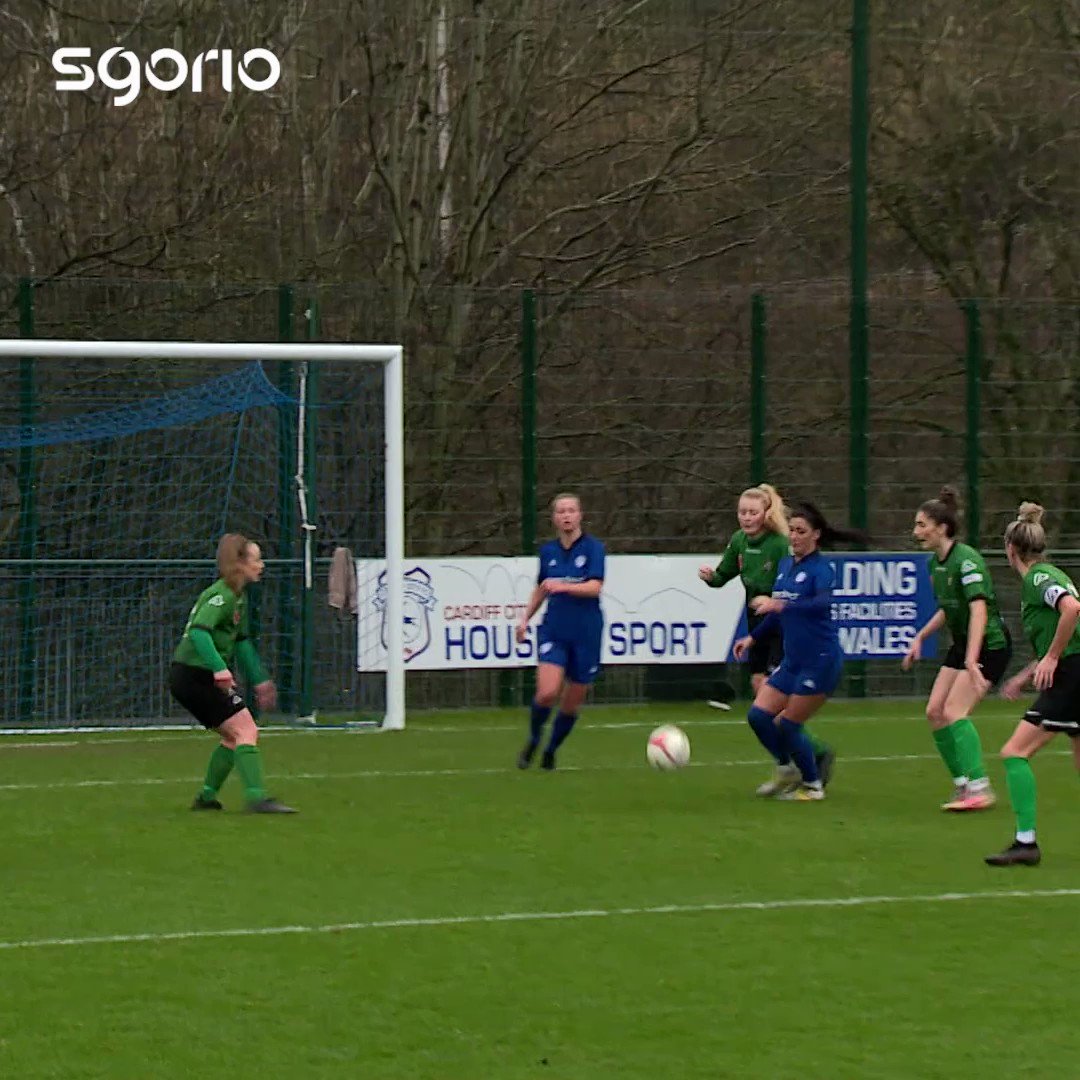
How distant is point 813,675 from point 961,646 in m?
0.85

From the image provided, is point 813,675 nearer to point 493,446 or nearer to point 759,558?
point 759,558

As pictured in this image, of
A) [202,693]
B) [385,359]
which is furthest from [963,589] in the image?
[385,359]

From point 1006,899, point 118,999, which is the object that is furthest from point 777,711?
point 118,999

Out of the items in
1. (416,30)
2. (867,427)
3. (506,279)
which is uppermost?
(416,30)

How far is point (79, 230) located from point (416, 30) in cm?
400

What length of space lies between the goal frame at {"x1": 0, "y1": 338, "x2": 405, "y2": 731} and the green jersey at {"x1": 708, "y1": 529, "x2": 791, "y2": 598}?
2928 mm

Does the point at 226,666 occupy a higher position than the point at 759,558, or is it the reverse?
the point at 759,558

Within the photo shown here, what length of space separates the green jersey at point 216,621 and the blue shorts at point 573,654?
104 inches

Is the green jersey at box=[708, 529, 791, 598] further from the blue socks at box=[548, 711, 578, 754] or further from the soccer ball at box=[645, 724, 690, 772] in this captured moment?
the soccer ball at box=[645, 724, 690, 772]

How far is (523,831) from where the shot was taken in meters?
11.5

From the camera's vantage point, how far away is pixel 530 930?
8.75m

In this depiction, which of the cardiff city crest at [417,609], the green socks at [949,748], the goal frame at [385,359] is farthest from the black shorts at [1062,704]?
the cardiff city crest at [417,609]

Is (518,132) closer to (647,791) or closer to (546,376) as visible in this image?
(546,376)

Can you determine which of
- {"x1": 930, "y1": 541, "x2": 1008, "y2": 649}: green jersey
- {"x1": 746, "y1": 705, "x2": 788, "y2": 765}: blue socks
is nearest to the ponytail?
{"x1": 930, "y1": 541, "x2": 1008, "y2": 649}: green jersey
